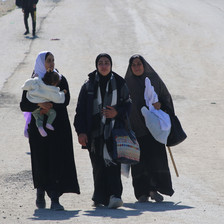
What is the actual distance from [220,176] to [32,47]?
10.4 metres

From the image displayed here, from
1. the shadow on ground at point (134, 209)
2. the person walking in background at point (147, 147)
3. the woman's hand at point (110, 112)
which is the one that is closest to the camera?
the shadow on ground at point (134, 209)

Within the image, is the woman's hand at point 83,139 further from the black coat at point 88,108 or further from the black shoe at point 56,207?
the black shoe at point 56,207

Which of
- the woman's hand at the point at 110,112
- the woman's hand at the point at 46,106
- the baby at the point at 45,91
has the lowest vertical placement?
the woman's hand at the point at 110,112

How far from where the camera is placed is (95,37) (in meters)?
19.4

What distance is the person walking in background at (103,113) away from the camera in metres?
6.15

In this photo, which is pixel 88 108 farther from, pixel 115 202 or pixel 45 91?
pixel 115 202

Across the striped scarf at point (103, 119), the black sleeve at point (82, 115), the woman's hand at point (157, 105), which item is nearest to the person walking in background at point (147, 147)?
the woman's hand at point (157, 105)

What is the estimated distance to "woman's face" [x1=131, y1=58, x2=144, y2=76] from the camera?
21.9 feet

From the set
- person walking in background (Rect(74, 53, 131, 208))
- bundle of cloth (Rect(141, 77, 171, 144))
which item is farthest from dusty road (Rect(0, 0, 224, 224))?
bundle of cloth (Rect(141, 77, 171, 144))

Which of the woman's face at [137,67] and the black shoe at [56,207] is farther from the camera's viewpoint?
the woman's face at [137,67]

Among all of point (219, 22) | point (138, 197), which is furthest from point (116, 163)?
point (219, 22)

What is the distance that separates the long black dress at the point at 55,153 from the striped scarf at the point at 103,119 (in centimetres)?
27

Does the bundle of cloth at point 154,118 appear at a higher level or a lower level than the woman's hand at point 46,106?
lower

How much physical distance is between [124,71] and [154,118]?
8.79 metres
